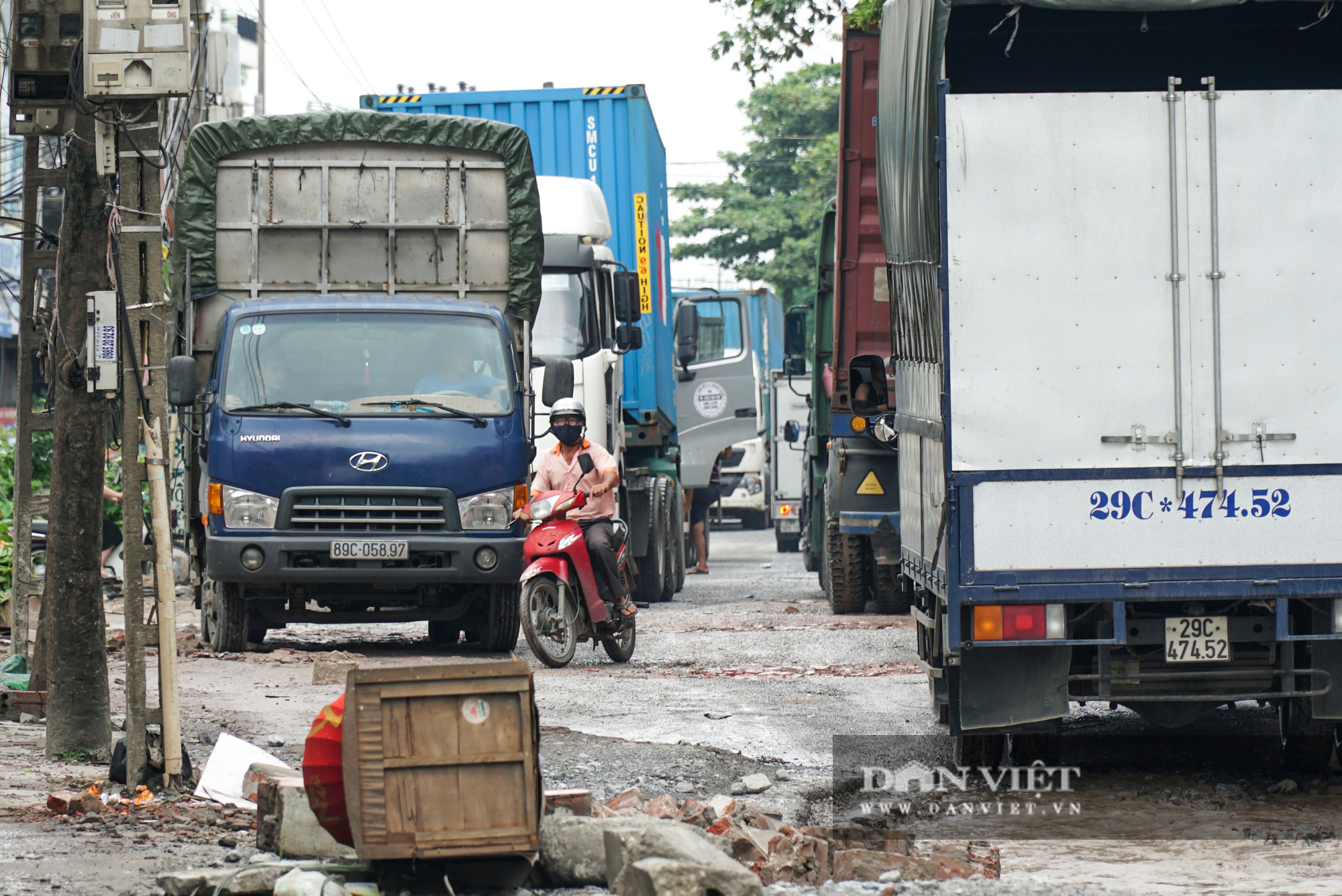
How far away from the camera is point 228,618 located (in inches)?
453

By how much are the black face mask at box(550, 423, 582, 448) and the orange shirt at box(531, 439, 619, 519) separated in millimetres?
51

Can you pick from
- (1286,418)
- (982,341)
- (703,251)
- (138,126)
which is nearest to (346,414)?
(138,126)

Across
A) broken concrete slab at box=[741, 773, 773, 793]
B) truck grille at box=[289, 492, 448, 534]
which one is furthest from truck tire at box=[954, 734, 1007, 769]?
truck grille at box=[289, 492, 448, 534]

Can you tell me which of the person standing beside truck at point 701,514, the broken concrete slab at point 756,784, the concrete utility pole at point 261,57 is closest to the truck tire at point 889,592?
the person standing beside truck at point 701,514

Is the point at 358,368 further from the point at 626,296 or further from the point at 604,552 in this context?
the point at 626,296

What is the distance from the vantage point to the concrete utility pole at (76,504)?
308 inches

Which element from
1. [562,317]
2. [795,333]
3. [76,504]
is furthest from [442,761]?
[795,333]

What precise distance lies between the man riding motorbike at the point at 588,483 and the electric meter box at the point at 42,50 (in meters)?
3.92

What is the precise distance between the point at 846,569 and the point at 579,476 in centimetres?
418

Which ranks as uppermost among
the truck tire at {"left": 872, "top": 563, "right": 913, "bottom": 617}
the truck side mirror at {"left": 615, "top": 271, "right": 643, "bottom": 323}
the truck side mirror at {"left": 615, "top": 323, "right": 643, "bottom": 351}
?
the truck side mirror at {"left": 615, "top": 271, "right": 643, "bottom": 323}

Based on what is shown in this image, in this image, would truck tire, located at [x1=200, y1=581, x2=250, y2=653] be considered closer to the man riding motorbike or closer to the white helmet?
the man riding motorbike

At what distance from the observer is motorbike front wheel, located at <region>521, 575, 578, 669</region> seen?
10.7 meters

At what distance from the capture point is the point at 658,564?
1673 centimetres

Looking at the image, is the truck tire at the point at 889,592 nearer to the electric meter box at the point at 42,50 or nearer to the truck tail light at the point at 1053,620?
the truck tail light at the point at 1053,620
